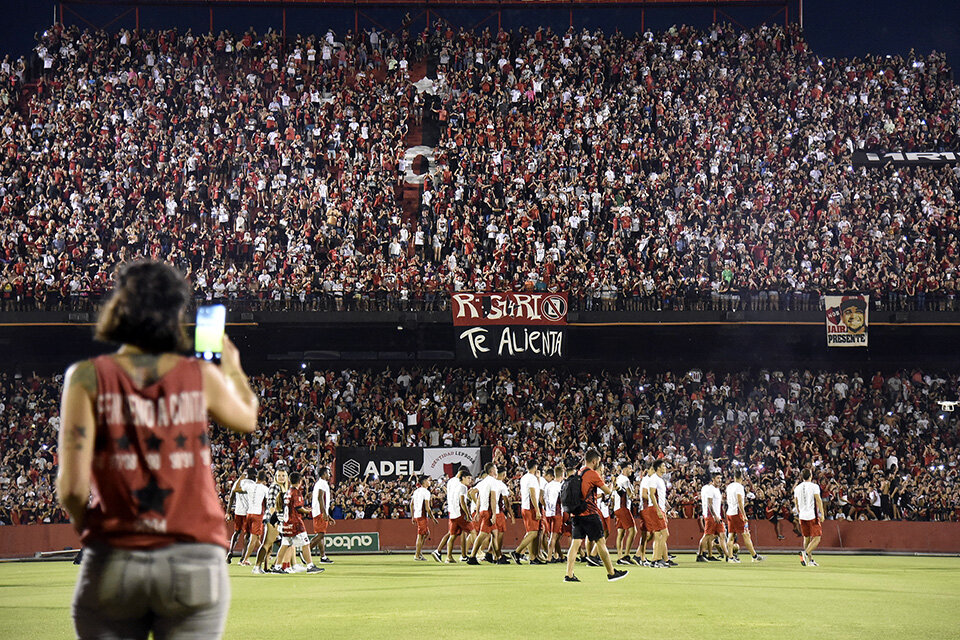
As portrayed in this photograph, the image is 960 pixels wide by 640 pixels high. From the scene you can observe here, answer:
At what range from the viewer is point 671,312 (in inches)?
1362

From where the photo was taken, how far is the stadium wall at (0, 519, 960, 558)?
28281 millimetres

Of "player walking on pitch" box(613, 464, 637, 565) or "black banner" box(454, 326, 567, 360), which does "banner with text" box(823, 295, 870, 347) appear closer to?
"black banner" box(454, 326, 567, 360)

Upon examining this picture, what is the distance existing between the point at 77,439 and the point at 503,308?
29.0 meters

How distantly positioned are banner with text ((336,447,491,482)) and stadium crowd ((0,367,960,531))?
13.3 inches

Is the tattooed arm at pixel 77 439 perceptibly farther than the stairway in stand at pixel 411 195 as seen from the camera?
No

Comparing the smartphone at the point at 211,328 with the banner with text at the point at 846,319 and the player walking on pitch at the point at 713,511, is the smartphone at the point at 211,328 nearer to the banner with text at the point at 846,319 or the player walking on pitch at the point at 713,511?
the player walking on pitch at the point at 713,511

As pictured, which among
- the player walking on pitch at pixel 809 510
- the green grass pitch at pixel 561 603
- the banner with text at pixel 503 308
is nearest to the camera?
the green grass pitch at pixel 561 603

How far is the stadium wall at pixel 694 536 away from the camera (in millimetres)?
28281

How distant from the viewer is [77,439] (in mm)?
3879

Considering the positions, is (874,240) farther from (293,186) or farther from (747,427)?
(293,186)

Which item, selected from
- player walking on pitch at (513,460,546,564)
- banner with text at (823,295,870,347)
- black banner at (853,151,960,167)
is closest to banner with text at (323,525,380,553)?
player walking on pitch at (513,460,546,564)

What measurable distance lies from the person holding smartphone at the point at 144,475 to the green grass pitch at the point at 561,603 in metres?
7.32

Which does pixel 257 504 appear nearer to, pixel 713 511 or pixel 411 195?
pixel 713 511

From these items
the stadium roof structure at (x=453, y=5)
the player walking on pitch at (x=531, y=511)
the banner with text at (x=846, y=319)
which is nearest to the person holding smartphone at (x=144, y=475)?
the player walking on pitch at (x=531, y=511)
